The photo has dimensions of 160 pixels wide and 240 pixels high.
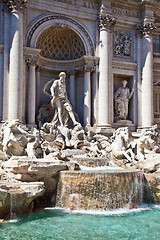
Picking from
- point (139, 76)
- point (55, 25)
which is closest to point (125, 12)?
point (139, 76)

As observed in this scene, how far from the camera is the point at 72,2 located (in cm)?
1795

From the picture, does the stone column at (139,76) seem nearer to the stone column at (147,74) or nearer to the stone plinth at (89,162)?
the stone column at (147,74)

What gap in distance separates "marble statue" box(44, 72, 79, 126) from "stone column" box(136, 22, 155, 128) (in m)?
4.75

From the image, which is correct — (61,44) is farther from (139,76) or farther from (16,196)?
(16,196)

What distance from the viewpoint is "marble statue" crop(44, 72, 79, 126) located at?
54.2ft

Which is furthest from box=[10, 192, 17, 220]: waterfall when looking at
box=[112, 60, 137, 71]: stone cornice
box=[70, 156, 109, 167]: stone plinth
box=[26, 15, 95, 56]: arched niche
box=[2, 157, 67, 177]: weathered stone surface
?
box=[112, 60, 137, 71]: stone cornice

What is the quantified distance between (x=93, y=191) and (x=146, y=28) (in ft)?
40.8

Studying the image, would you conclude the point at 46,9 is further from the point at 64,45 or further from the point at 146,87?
the point at 146,87

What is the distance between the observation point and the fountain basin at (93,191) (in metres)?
10.4

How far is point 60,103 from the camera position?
1670 cm

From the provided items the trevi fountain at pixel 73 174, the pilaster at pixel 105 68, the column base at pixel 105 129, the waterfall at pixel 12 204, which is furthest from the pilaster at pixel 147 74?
the waterfall at pixel 12 204

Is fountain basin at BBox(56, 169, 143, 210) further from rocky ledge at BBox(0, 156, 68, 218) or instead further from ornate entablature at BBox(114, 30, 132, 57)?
ornate entablature at BBox(114, 30, 132, 57)

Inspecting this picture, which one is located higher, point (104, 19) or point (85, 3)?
→ point (85, 3)

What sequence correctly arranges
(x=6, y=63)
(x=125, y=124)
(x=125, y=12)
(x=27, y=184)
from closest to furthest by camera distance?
(x=27, y=184) < (x=6, y=63) < (x=125, y=124) < (x=125, y=12)
